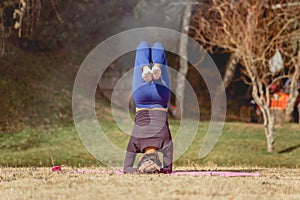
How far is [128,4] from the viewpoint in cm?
2192

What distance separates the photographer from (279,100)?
21.7 m

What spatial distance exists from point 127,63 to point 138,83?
15099mm

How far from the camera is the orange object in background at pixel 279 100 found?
21.7 meters

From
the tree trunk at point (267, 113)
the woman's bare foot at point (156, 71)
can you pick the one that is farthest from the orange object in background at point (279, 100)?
the woman's bare foot at point (156, 71)

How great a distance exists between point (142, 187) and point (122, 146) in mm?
10094

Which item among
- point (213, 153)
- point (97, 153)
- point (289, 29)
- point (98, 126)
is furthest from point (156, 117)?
point (289, 29)

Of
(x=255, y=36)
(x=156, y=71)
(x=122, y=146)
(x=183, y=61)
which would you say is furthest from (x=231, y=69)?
(x=156, y=71)

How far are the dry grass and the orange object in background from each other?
15.1 metres

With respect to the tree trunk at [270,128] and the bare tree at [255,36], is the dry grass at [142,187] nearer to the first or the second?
the tree trunk at [270,128]

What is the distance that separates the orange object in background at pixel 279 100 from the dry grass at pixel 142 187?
1506 centimetres

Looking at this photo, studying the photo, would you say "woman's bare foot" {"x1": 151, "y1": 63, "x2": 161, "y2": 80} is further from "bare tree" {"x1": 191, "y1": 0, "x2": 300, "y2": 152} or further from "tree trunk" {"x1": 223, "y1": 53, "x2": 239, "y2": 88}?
"tree trunk" {"x1": 223, "y1": 53, "x2": 239, "y2": 88}

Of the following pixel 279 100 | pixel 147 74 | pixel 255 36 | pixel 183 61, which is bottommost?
pixel 279 100

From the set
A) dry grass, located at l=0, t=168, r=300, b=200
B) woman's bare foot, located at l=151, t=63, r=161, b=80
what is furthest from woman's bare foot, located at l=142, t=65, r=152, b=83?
dry grass, located at l=0, t=168, r=300, b=200

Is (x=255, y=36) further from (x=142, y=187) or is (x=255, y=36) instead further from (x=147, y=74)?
(x=142, y=187)
